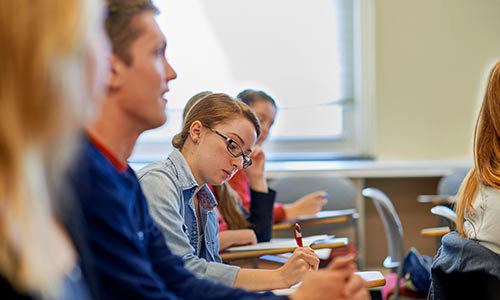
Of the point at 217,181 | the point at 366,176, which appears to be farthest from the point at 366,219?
the point at 217,181

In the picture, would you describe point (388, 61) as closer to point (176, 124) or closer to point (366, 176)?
point (366, 176)

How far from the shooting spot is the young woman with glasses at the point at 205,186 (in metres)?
1.78

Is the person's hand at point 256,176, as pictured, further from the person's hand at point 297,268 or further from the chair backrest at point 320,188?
the person's hand at point 297,268

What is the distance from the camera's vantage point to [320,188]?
4.24 metres

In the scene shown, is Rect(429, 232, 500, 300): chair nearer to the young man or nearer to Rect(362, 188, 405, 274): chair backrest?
the young man

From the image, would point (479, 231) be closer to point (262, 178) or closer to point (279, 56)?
point (262, 178)

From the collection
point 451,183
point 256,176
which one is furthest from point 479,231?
point 451,183

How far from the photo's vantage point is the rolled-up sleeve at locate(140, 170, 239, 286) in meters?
1.77

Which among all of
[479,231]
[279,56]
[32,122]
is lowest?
[479,231]

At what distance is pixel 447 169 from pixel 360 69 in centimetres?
88

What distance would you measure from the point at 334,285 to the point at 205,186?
3.25ft

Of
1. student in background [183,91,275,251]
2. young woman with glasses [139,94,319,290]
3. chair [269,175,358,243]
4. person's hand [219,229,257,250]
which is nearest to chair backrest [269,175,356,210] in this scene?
chair [269,175,358,243]

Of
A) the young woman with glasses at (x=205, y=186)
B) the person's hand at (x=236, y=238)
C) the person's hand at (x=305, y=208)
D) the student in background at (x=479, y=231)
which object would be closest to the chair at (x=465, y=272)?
the student in background at (x=479, y=231)

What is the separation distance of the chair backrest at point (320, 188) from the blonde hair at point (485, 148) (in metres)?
2.08
